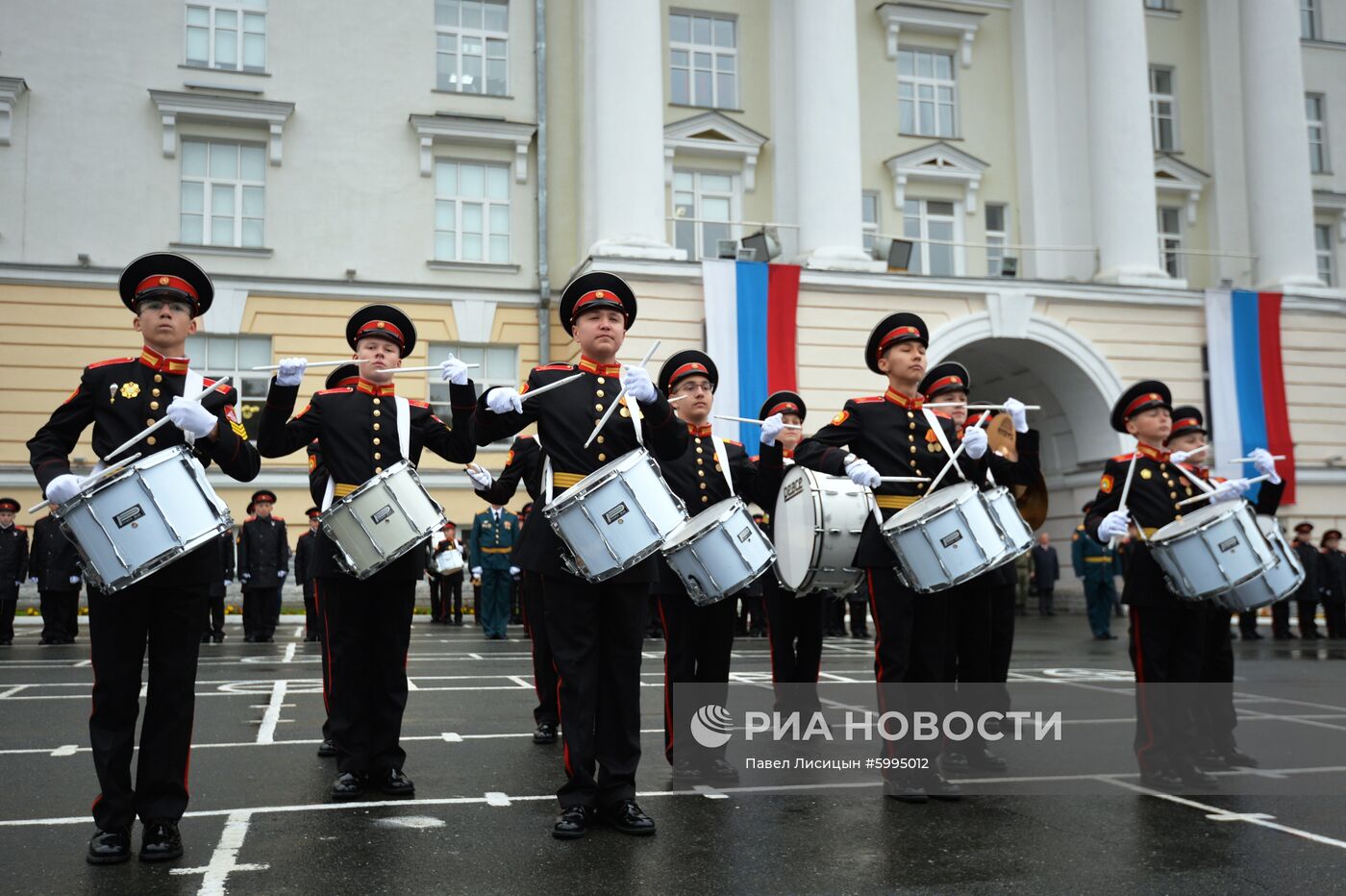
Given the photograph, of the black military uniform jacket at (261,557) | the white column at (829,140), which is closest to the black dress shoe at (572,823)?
the black military uniform jacket at (261,557)

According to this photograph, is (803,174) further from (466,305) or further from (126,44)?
(126,44)

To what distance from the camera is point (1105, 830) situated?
17.5 feet

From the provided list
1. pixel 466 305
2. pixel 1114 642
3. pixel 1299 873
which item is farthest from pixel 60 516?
pixel 466 305

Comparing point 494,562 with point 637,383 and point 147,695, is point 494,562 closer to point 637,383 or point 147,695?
point 637,383

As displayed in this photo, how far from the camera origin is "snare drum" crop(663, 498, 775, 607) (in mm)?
6699

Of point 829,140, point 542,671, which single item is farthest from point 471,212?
point 542,671

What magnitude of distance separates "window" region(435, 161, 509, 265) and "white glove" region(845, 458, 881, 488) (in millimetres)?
20071

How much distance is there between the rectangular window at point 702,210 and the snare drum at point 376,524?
68.5ft

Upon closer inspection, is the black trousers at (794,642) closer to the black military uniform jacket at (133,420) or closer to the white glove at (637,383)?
the white glove at (637,383)

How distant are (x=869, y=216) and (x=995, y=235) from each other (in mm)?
3051

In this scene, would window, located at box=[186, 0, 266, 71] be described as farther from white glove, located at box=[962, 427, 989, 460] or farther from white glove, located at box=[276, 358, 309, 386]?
white glove, located at box=[962, 427, 989, 460]

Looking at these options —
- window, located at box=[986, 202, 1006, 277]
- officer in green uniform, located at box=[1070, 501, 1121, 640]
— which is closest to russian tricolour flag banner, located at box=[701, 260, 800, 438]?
window, located at box=[986, 202, 1006, 277]

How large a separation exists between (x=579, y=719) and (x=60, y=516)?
7.39 ft

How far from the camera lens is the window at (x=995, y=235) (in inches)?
1114
